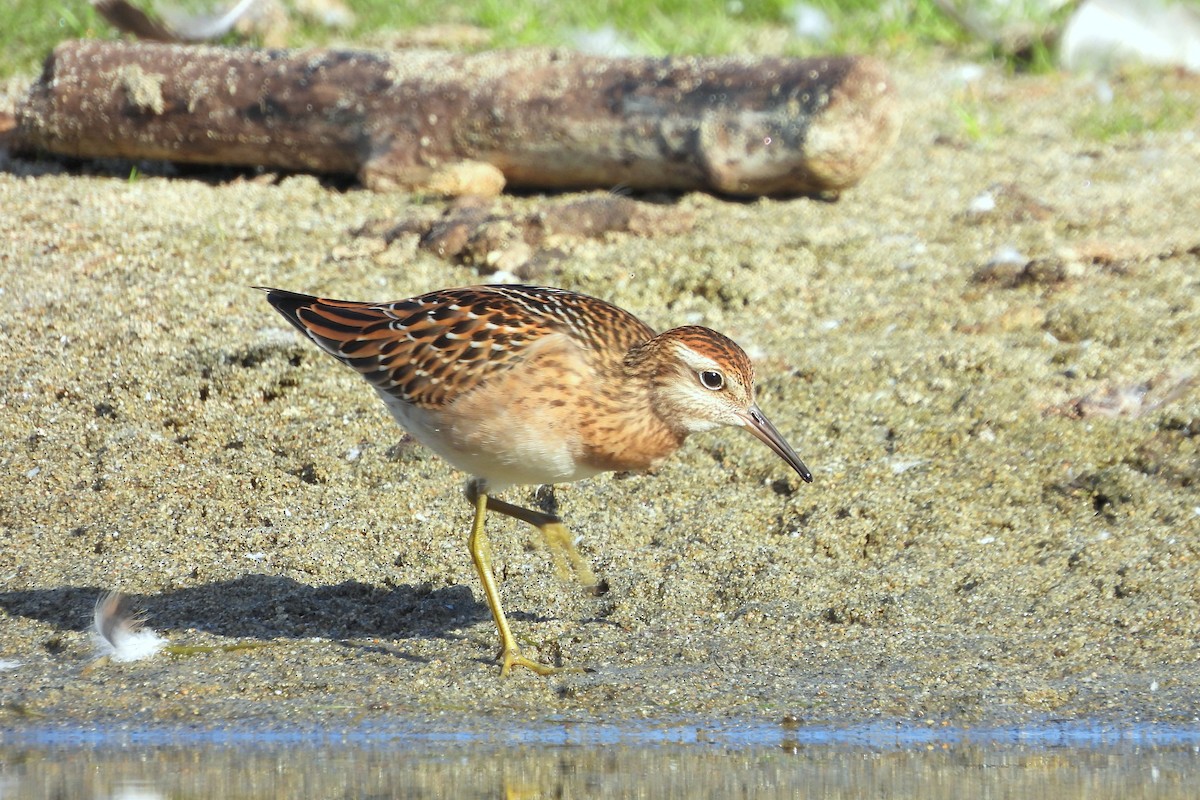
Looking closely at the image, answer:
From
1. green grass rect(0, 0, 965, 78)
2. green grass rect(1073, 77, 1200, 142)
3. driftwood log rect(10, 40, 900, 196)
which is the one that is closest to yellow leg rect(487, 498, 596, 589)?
driftwood log rect(10, 40, 900, 196)

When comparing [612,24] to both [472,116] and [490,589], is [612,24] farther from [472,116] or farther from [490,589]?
[490,589]

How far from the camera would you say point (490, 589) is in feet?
16.5

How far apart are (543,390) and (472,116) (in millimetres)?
3096

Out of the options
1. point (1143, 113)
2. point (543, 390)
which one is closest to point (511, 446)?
point (543, 390)

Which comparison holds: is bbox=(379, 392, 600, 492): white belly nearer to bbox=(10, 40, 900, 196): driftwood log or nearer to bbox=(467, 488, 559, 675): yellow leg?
bbox=(467, 488, 559, 675): yellow leg

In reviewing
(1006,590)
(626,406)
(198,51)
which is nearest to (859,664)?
(1006,590)

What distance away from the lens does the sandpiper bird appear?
4.95 m

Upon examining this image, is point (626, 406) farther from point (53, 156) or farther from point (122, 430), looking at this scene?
point (53, 156)

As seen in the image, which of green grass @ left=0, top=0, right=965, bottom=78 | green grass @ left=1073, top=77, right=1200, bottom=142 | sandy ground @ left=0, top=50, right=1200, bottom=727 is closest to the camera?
sandy ground @ left=0, top=50, right=1200, bottom=727

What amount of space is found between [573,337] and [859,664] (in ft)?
4.47

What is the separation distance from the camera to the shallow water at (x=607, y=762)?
4.09m

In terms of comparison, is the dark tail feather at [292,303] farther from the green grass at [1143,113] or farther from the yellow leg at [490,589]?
the green grass at [1143,113]

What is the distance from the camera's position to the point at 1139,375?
6277mm

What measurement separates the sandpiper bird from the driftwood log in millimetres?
2460
